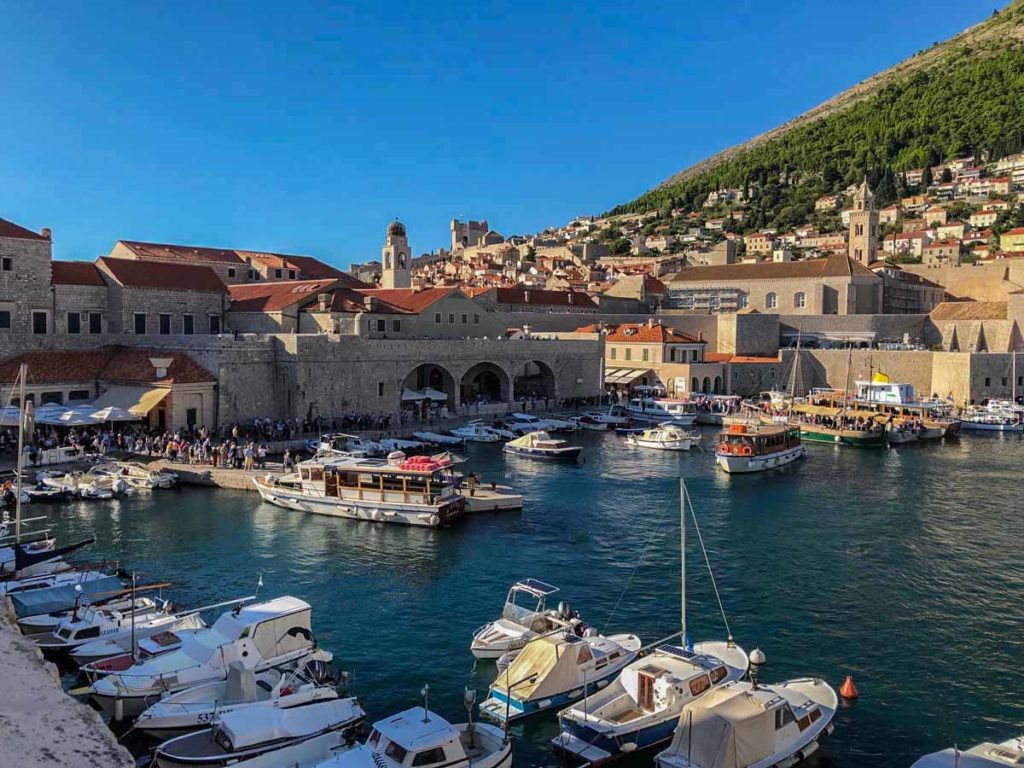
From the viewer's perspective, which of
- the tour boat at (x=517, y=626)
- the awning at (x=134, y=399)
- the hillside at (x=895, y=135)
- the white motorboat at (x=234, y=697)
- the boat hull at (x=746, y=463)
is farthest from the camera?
the hillside at (x=895, y=135)

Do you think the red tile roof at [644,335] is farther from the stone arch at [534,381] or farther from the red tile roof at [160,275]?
the red tile roof at [160,275]

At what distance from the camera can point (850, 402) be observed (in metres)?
43.8

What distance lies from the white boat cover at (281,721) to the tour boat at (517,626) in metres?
2.86

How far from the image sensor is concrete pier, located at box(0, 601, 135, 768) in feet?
16.8

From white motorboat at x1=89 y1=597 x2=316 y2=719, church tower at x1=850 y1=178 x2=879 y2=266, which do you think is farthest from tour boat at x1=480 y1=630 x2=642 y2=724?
church tower at x1=850 y1=178 x2=879 y2=266

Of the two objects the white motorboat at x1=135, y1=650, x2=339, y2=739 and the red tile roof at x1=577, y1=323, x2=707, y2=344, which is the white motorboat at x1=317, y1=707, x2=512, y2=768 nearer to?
the white motorboat at x1=135, y1=650, x2=339, y2=739

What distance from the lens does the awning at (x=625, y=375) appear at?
48344mm

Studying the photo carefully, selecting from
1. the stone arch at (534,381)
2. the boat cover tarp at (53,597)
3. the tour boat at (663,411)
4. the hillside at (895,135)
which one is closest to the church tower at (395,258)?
the stone arch at (534,381)

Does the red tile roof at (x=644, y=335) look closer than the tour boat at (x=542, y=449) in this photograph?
No

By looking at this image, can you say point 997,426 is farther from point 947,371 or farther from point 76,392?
point 76,392

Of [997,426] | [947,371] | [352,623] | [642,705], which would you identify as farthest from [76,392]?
[947,371]

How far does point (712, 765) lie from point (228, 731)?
5.82 metres

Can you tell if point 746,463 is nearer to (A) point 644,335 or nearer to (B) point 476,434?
(B) point 476,434

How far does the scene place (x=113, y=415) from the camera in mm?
28422
